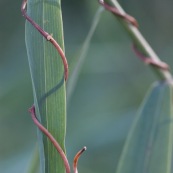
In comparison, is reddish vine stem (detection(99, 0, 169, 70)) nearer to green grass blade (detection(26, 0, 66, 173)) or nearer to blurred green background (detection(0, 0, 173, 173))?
green grass blade (detection(26, 0, 66, 173))

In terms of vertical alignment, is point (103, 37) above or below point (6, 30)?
below

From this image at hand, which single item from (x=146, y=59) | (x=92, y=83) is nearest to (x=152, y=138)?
(x=146, y=59)

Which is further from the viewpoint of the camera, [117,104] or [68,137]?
[117,104]

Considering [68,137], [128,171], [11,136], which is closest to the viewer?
[128,171]

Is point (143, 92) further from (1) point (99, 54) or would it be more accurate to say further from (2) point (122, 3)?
(2) point (122, 3)

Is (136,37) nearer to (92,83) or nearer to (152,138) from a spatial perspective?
(152,138)

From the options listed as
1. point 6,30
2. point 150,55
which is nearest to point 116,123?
point 150,55

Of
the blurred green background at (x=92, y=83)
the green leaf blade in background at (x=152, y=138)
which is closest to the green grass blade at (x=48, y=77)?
the green leaf blade in background at (x=152, y=138)

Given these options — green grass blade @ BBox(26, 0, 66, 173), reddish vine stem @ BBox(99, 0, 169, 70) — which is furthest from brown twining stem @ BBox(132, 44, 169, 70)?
green grass blade @ BBox(26, 0, 66, 173)
